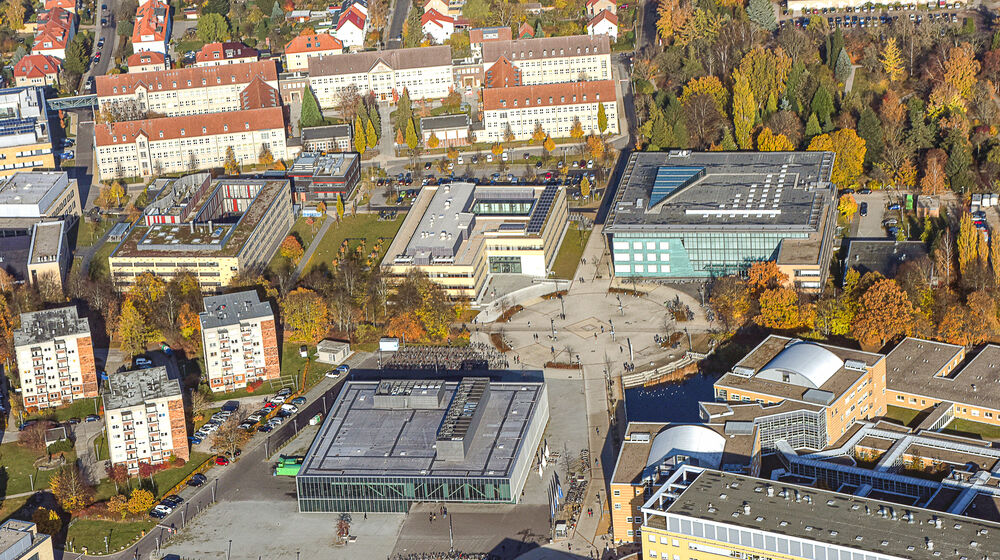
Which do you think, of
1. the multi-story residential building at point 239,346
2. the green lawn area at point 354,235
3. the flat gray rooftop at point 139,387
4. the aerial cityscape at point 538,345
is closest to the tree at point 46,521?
the aerial cityscape at point 538,345

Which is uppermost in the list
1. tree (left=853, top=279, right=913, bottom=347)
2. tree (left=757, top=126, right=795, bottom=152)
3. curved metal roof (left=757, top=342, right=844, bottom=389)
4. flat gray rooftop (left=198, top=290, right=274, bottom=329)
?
tree (left=757, top=126, right=795, bottom=152)

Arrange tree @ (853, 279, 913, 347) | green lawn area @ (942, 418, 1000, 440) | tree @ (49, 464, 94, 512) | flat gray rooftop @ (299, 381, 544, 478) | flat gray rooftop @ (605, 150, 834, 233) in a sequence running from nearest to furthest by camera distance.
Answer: flat gray rooftop @ (299, 381, 544, 478)
tree @ (49, 464, 94, 512)
green lawn area @ (942, 418, 1000, 440)
tree @ (853, 279, 913, 347)
flat gray rooftop @ (605, 150, 834, 233)

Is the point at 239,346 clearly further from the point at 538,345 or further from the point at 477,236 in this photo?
the point at 477,236

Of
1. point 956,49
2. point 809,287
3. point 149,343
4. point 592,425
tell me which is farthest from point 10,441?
point 956,49

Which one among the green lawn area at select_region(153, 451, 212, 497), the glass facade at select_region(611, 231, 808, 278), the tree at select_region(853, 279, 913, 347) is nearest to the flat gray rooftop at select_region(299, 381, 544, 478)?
the green lawn area at select_region(153, 451, 212, 497)

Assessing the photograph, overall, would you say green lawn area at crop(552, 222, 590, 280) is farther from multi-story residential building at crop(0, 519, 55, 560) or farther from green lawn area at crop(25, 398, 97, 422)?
multi-story residential building at crop(0, 519, 55, 560)

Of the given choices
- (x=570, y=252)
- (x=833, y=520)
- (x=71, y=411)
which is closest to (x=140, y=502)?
(x=71, y=411)

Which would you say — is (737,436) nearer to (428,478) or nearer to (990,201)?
(428,478)
